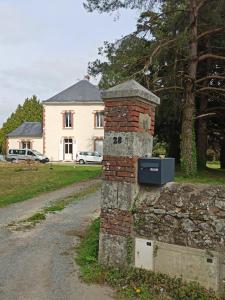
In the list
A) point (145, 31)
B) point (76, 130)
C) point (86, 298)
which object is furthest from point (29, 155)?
point (86, 298)

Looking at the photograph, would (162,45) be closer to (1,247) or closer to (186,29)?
(186,29)

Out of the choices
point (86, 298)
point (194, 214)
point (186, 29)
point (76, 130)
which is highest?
point (186, 29)

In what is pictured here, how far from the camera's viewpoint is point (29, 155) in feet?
144

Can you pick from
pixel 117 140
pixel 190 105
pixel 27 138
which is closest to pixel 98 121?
pixel 27 138

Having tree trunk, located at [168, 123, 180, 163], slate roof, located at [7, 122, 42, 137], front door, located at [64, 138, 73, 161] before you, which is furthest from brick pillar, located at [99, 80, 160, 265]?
slate roof, located at [7, 122, 42, 137]

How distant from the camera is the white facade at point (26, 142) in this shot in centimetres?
4991

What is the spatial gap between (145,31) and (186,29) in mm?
2393

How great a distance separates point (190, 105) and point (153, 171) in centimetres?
1650

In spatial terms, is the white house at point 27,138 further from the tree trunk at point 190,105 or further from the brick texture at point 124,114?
the brick texture at point 124,114

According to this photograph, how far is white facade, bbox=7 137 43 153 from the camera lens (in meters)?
49.9

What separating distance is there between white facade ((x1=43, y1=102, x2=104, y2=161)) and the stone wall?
137 feet

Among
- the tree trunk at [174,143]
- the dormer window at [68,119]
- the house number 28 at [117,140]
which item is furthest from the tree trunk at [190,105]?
the dormer window at [68,119]

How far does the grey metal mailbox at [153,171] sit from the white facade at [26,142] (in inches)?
1754

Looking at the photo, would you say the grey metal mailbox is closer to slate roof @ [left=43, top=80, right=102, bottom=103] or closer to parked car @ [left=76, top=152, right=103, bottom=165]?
parked car @ [left=76, top=152, right=103, bottom=165]
